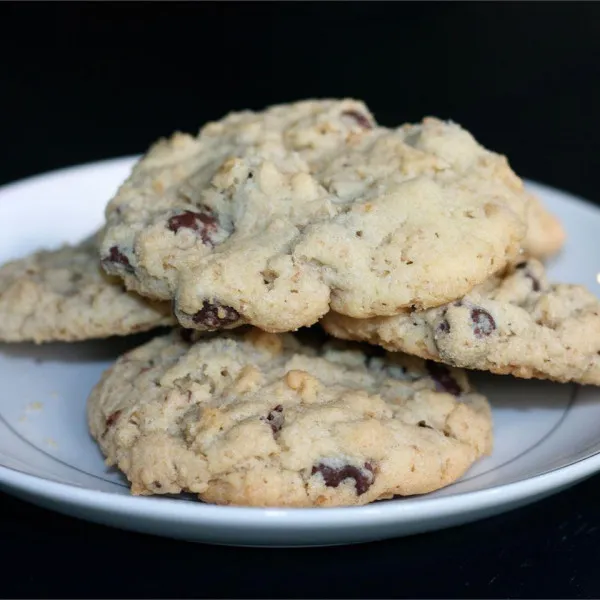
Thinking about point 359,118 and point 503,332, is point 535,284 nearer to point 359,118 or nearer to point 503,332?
point 503,332

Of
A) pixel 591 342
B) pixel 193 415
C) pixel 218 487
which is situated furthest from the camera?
pixel 591 342

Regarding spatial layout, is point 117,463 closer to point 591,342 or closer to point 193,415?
point 193,415

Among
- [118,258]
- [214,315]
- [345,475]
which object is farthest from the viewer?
[118,258]

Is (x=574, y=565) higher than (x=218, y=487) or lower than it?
lower

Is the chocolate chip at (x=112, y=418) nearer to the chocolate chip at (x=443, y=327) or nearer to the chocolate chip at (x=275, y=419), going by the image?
the chocolate chip at (x=275, y=419)

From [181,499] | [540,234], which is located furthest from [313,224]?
[540,234]

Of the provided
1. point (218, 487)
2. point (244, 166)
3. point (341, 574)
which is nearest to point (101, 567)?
point (218, 487)
